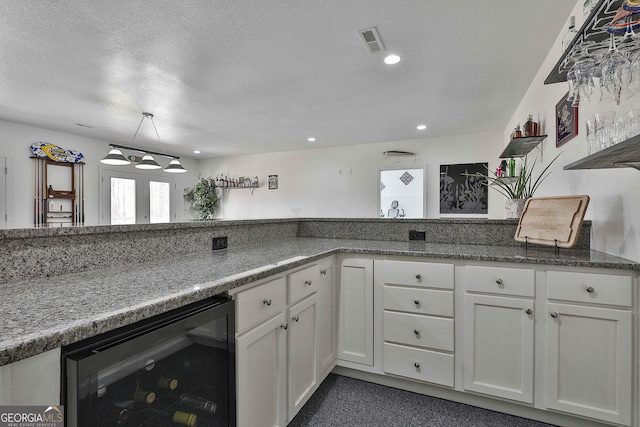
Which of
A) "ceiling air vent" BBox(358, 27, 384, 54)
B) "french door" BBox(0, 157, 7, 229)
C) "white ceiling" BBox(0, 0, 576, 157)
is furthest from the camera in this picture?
"french door" BBox(0, 157, 7, 229)

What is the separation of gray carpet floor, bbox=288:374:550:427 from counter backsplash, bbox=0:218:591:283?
1.07m

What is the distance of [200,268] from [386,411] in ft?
4.36

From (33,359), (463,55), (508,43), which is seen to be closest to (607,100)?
(508,43)

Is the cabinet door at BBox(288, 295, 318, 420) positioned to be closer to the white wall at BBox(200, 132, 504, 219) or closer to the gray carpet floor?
the gray carpet floor

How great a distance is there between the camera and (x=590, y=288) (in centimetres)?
148

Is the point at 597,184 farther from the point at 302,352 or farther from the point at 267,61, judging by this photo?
the point at 267,61

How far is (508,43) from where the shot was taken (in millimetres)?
2424

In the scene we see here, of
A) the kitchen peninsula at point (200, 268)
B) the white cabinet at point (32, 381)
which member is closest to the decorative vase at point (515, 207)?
the kitchen peninsula at point (200, 268)

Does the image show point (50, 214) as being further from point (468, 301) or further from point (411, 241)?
point (468, 301)

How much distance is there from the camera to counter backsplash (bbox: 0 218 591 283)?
109 centimetres

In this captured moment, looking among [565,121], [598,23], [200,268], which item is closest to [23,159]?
[200,268]

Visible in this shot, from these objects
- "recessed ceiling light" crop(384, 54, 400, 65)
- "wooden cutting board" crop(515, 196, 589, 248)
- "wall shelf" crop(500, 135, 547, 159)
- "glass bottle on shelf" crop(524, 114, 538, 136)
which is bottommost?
"wooden cutting board" crop(515, 196, 589, 248)

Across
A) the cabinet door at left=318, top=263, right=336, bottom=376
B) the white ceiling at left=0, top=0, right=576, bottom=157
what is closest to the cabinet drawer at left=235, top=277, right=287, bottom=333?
the cabinet door at left=318, top=263, right=336, bottom=376

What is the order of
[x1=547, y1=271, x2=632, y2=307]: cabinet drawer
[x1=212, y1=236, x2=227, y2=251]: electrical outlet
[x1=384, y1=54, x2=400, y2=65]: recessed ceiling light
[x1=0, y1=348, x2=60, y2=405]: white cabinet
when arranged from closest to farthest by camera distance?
[x1=0, y1=348, x2=60, y2=405]: white cabinet, [x1=547, y1=271, x2=632, y2=307]: cabinet drawer, [x1=212, y1=236, x2=227, y2=251]: electrical outlet, [x1=384, y1=54, x2=400, y2=65]: recessed ceiling light
